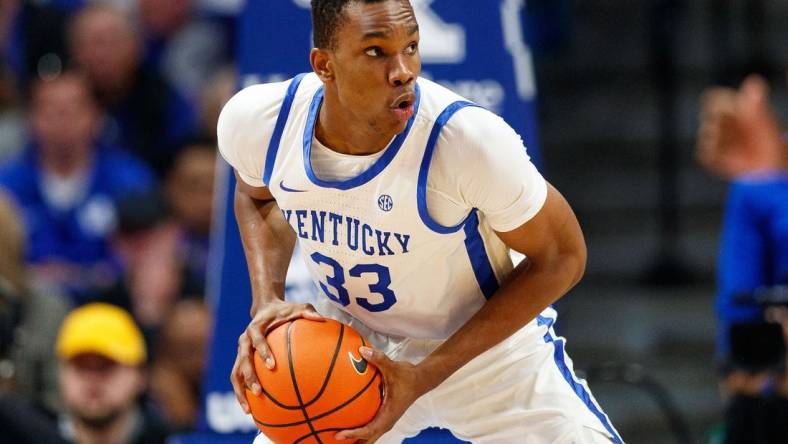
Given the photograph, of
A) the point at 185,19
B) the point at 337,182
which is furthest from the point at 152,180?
the point at 337,182

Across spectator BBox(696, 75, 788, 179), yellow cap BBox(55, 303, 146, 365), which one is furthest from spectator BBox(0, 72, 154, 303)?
spectator BBox(696, 75, 788, 179)

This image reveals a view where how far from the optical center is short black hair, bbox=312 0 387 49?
132 inches

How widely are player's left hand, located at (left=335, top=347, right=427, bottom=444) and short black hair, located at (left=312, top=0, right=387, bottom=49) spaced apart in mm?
819

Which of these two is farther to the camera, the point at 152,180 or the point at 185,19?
the point at 185,19

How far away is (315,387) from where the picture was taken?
3443 mm

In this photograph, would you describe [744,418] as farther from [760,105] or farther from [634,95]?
[634,95]

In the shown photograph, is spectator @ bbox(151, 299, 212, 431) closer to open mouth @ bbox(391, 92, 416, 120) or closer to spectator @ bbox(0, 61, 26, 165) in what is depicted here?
spectator @ bbox(0, 61, 26, 165)

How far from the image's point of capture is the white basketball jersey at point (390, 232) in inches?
139

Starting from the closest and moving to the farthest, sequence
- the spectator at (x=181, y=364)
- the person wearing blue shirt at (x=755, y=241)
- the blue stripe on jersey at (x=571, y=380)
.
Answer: the blue stripe on jersey at (x=571, y=380)
the person wearing blue shirt at (x=755, y=241)
the spectator at (x=181, y=364)

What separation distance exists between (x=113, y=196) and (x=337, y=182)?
14.1 ft

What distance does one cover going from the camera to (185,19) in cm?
852

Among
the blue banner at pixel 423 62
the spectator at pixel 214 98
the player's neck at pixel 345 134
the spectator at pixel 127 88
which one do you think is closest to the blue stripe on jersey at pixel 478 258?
the player's neck at pixel 345 134

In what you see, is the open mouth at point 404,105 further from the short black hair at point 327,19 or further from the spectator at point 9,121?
the spectator at point 9,121

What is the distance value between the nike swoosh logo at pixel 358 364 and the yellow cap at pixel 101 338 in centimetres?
292
